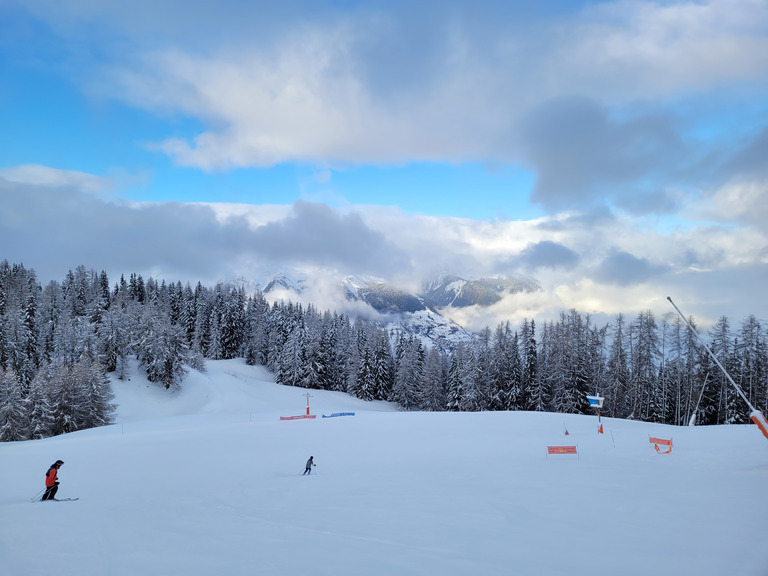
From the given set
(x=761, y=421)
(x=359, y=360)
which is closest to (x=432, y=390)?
(x=359, y=360)

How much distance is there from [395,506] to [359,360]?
235ft

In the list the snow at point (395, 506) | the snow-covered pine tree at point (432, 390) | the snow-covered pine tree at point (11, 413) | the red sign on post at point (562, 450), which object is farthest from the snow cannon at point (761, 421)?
the snow-covered pine tree at point (11, 413)

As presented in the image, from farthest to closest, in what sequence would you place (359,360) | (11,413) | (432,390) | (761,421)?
(359,360) < (432,390) < (11,413) < (761,421)

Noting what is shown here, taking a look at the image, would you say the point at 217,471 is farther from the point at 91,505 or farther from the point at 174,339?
the point at 174,339

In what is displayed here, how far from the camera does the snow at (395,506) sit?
948 centimetres

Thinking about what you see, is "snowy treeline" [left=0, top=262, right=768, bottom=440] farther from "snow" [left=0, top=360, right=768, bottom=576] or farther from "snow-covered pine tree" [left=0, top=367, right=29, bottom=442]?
"snow" [left=0, top=360, right=768, bottom=576]

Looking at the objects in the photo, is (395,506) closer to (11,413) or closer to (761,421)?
(761,421)

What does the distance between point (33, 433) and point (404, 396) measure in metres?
54.6

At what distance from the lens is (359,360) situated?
85188mm

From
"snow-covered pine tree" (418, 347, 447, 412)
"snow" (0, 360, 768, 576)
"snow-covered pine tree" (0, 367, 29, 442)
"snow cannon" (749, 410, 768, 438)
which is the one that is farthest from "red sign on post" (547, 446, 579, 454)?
"snow-covered pine tree" (418, 347, 447, 412)

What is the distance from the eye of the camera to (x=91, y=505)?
51.7ft

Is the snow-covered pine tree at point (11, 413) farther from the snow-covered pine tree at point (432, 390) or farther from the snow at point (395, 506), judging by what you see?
the snow-covered pine tree at point (432, 390)

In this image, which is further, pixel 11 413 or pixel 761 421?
pixel 11 413

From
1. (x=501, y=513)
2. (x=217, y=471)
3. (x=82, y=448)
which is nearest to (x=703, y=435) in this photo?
(x=501, y=513)
